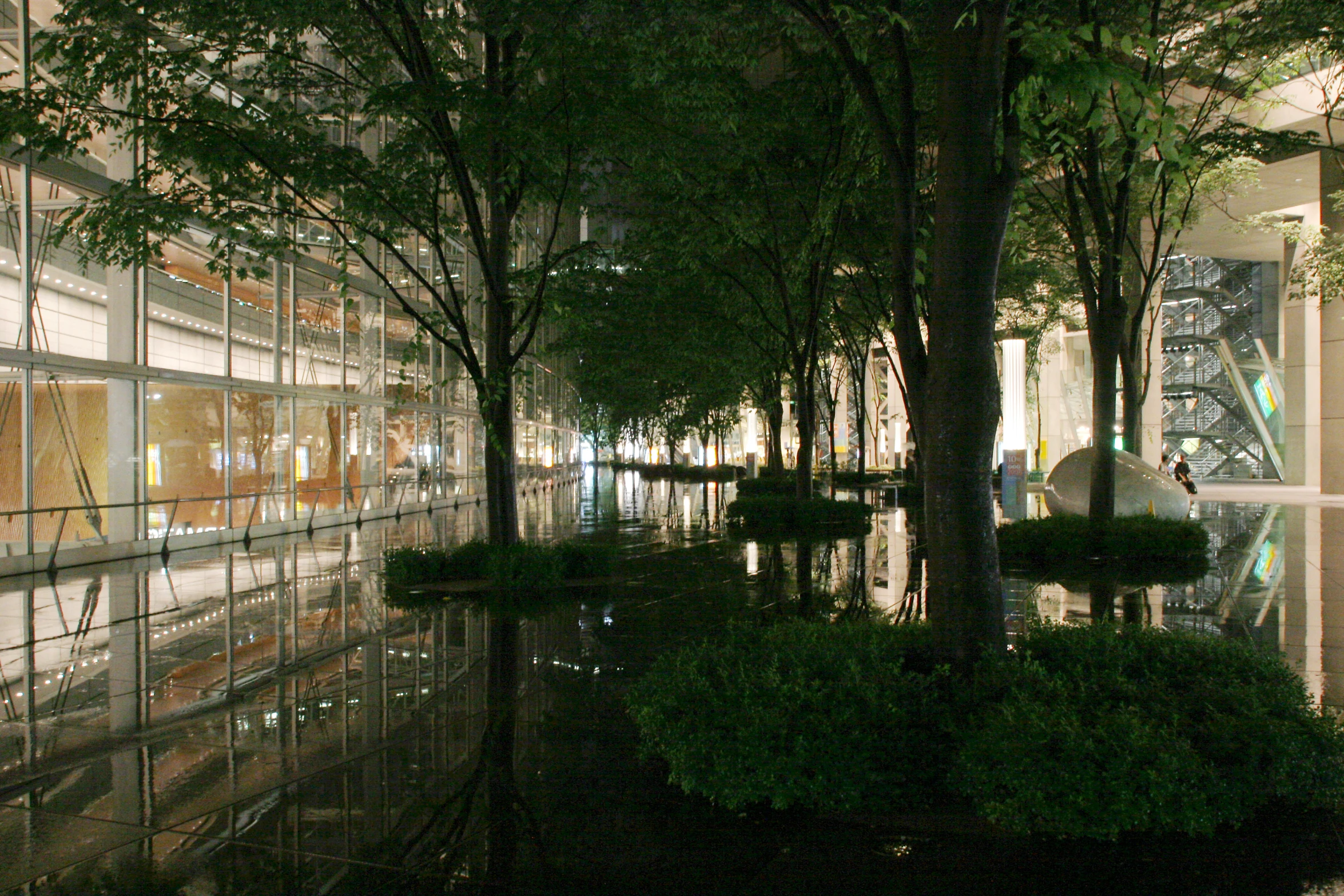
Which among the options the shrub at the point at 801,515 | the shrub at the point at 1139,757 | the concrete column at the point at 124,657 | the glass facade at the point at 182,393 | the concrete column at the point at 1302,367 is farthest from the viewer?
the concrete column at the point at 1302,367

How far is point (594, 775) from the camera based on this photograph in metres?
5.41

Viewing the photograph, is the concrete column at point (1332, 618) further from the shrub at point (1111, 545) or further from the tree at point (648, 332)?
the tree at point (648, 332)

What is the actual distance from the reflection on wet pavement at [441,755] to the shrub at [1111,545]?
3.82 ft

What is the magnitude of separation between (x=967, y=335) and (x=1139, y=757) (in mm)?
2632

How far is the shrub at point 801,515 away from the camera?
830 inches

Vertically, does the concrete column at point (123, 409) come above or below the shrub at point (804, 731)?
above

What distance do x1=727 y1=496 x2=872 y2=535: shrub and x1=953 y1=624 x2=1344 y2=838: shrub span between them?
15.2 m

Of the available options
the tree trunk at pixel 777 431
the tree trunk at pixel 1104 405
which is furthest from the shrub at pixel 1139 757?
the tree trunk at pixel 777 431

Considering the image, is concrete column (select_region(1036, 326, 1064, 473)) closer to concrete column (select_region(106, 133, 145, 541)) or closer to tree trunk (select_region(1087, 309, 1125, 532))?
tree trunk (select_region(1087, 309, 1125, 532))

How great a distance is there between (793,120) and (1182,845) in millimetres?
14899

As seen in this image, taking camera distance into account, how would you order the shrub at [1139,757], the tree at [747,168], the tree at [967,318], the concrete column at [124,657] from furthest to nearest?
the tree at [747,168] → the concrete column at [124,657] → the tree at [967,318] → the shrub at [1139,757]

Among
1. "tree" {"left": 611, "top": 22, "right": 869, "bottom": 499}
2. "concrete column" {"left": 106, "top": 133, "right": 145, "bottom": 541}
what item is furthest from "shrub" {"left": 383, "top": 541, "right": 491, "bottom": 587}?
"concrete column" {"left": 106, "top": 133, "right": 145, "bottom": 541}

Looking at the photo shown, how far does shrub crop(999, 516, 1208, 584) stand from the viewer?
14633mm

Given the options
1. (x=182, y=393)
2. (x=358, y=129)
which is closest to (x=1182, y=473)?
(x=358, y=129)
